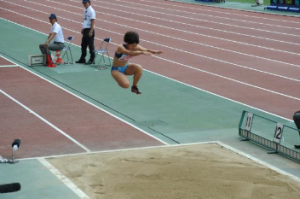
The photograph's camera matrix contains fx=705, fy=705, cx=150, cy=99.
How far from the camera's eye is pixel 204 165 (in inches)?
501

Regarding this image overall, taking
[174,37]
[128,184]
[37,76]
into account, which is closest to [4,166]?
[128,184]

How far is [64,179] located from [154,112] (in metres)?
5.53

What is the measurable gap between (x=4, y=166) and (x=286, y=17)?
2879 centimetres

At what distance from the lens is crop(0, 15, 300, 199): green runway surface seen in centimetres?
1228

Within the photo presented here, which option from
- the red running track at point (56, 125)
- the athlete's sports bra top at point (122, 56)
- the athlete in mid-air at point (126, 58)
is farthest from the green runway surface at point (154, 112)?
the athlete's sports bra top at point (122, 56)

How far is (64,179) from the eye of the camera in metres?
12.0

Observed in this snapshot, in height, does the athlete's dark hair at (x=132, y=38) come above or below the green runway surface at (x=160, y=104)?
above

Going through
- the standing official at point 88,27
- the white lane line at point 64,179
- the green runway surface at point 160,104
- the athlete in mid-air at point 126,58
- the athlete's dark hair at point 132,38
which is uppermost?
the athlete's dark hair at point 132,38

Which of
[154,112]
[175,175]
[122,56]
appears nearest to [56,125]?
[154,112]

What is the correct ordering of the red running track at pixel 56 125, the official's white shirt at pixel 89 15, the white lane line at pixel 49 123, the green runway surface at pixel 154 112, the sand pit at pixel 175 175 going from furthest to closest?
the official's white shirt at pixel 89 15
the white lane line at pixel 49 123
the red running track at pixel 56 125
the green runway surface at pixel 154 112
the sand pit at pixel 175 175

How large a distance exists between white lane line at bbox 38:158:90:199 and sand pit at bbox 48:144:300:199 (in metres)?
0.10

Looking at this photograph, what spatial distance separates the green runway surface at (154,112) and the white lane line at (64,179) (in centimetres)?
10

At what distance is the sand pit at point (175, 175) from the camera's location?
11219 millimetres

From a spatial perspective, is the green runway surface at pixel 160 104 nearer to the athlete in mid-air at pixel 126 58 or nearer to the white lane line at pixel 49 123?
the white lane line at pixel 49 123
